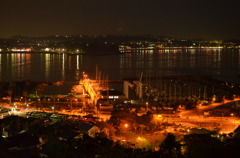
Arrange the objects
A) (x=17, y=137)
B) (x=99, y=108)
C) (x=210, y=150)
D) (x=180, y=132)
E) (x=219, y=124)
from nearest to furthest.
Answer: (x=210, y=150)
(x=17, y=137)
(x=180, y=132)
(x=219, y=124)
(x=99, y=108)

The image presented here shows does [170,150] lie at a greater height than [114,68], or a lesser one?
lesser

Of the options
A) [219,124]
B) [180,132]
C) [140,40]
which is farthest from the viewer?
[140,40]

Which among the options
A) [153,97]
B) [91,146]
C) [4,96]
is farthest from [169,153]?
[4,96]

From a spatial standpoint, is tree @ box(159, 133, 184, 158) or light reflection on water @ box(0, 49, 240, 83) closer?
tree @ box(159, 133, 184, 158)

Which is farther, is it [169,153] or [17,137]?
[17,137]

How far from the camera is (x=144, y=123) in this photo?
173 inches

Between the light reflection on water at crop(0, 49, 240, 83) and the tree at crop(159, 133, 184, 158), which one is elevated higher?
the light reflection on water at crop(0, 49, 240, 83)

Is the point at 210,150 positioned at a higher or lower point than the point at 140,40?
lower

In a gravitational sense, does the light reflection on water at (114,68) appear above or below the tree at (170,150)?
above

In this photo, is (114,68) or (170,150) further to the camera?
(114,68)

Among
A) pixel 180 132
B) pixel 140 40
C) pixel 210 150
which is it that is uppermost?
pixel 140 40

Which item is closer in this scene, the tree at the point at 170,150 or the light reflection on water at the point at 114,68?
the tree at the point at 170,150

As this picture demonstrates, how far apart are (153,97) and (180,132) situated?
10.6ft

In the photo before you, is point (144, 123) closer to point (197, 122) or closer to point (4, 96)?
point (197, 122)
